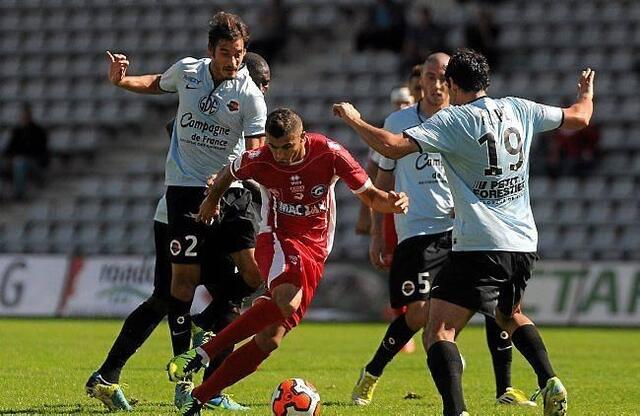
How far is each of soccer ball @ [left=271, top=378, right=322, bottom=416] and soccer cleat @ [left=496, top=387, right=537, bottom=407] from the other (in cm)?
202

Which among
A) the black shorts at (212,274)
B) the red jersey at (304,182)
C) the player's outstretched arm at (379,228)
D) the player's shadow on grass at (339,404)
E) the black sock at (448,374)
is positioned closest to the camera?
the black sock at (448,374)

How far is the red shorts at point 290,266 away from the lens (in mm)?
8117

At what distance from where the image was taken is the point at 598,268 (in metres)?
19.5

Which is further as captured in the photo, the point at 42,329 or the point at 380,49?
the point at 380,49

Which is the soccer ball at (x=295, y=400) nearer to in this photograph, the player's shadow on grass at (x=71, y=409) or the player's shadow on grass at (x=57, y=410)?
the player's shadow on grass at (x=71, y=409)

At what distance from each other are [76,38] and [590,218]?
39.5 feet

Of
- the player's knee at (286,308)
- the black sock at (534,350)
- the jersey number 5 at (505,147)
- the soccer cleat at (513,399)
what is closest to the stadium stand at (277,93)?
the soccer cleat at (513,399)

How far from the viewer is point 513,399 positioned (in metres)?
9.50

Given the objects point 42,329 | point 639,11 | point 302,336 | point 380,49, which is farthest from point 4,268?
point 639,11

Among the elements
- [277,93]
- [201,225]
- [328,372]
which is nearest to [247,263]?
[201,225]

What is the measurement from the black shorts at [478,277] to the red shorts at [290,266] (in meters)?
0.81

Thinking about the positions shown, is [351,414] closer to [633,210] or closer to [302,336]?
[302,336]

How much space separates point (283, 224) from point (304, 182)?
33 centimetres

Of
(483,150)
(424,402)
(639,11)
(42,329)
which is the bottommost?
(42,329)
